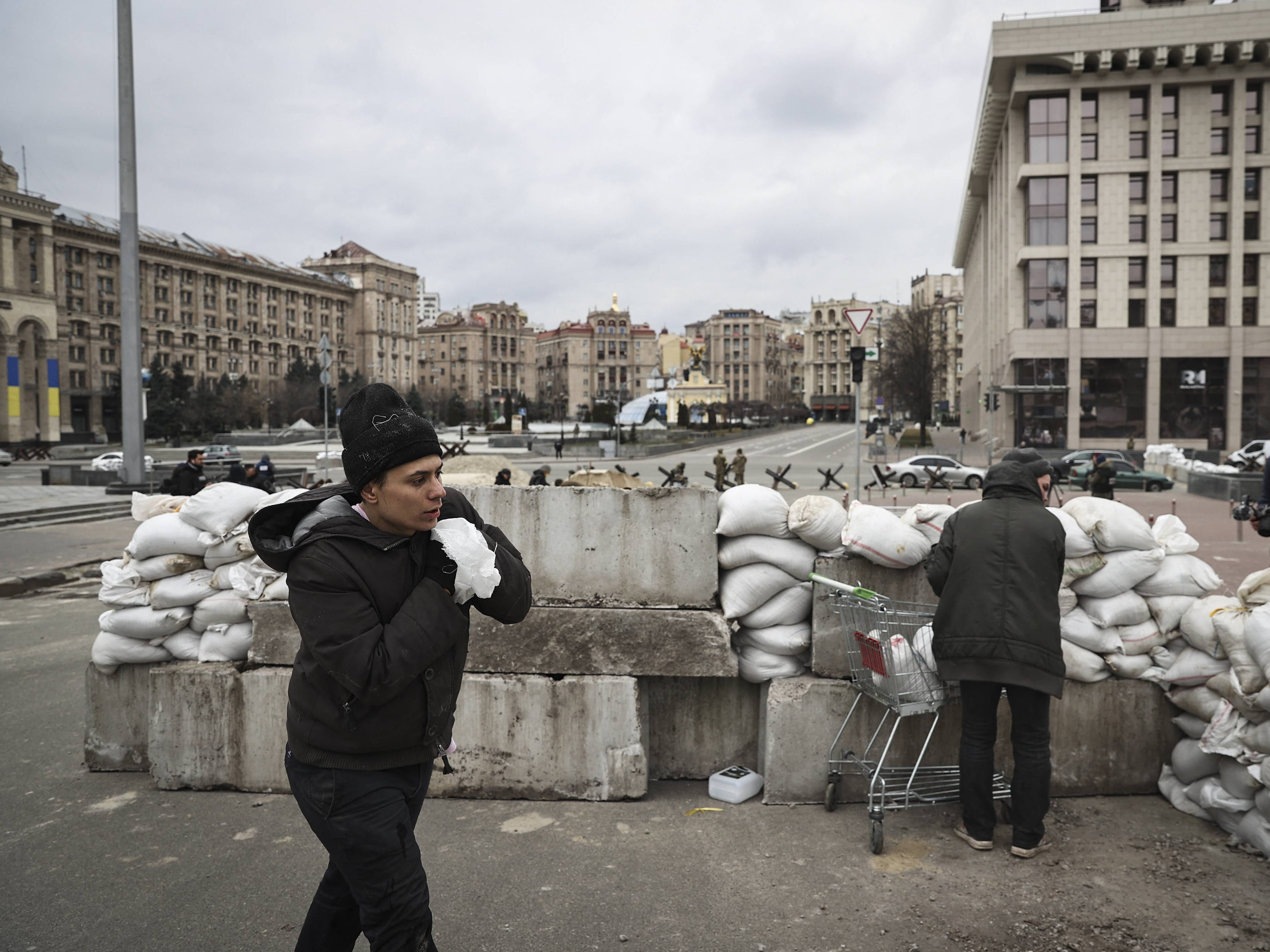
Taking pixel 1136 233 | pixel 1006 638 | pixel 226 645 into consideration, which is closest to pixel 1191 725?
pixel 1006 638

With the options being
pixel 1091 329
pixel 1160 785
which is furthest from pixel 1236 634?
pixel 1091 329

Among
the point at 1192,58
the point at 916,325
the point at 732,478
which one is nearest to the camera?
the point at 732,478

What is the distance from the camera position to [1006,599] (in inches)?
139

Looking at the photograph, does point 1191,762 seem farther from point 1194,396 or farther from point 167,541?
point 1194,396

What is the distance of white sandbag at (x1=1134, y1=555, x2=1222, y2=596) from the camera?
413 centimetres

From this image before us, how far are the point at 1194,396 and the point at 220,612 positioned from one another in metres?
46.6

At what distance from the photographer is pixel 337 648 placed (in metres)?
1.99

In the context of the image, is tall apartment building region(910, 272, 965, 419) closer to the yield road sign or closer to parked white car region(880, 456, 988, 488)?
parked white car region(880, 456, 988, 488)

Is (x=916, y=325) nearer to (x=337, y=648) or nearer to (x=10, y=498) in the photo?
(x=10, y=498)

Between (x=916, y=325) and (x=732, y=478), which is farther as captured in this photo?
(x=916, y=325)

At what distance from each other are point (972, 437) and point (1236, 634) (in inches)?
2473

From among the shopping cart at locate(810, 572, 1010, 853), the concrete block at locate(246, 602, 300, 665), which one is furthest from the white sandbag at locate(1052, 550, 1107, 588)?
the concrete block at locate(246, 602, 300, 665)

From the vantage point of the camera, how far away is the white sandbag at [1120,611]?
13.4 ft

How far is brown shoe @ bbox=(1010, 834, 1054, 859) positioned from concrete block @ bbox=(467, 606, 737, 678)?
4.39 feet
